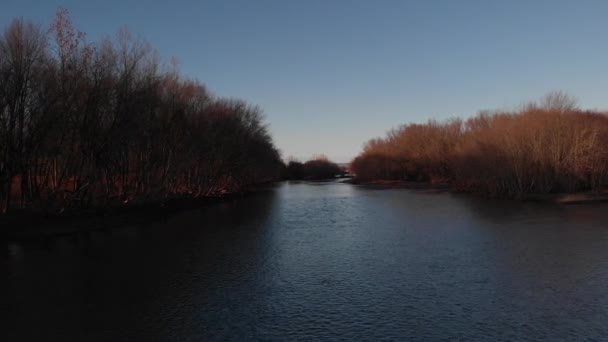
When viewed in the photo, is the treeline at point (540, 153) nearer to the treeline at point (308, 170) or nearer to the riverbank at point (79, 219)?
the riverbank at point (79, 219)

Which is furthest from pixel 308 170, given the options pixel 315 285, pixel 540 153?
pixel 315 285

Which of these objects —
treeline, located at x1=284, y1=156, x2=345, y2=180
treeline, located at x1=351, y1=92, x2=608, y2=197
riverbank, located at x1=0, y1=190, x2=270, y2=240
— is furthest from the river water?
treeline, located at x1=284, y1=156, x2=345, y2=180

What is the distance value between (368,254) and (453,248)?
3.59 meters

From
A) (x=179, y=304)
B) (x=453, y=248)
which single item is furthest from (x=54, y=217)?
(x=453, y=248)

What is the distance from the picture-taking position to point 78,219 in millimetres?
27141

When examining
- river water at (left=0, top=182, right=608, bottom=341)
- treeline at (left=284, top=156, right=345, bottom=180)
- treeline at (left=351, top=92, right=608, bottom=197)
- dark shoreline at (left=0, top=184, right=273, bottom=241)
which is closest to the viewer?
river water at (left=0, top=182, right=608, bottom=341)

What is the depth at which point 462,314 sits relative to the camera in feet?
32.1

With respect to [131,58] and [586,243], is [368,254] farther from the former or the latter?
[131,58]

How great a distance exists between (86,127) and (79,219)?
5.74m

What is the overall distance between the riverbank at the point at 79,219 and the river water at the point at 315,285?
2.77 metres

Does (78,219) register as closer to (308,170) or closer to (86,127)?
(86,127)

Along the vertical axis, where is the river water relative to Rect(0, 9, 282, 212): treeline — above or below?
below

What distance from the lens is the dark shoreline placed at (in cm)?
2324

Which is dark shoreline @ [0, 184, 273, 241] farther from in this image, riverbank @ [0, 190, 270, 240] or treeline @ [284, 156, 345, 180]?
treeline @ [284, 156, 345, 180]
